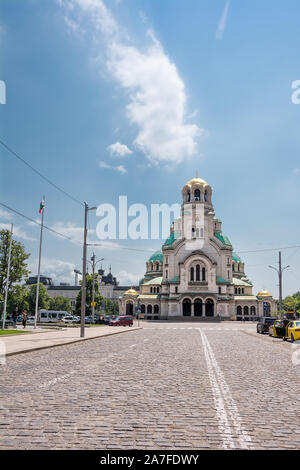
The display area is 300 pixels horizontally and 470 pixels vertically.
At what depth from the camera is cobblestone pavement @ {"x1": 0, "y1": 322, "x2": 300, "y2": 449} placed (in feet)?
16.0

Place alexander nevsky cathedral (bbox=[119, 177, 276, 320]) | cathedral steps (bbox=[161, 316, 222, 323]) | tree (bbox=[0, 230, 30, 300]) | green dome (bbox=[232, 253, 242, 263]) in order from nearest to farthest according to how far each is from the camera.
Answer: tree (bbox=[0, 230, 30, 300]) → cathedral steps (bbox=[161, 316, 222, 323]) → alexander nevsky cathedral (bbox=[119, 177, 276, 320]) → green dome (bbox=[232, 253, 242, 263])

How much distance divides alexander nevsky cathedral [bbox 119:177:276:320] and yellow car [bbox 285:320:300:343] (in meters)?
50.4

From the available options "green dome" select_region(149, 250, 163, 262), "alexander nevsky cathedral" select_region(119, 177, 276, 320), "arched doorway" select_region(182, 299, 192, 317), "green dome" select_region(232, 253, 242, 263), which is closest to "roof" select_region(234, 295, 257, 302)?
"alexander nevsky cathedral" select_region(119, 177, 276, 320)

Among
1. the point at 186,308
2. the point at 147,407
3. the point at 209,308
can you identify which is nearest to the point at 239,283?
the point at 209,308

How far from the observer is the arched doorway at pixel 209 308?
7950 centimetres

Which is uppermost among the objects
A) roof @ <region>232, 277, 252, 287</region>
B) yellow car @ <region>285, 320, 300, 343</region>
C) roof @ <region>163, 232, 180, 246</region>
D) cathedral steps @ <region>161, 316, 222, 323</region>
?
roof @ <region>163, 232, 180, 246</region>

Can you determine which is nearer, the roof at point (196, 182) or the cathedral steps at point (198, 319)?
the cathedral steps at point (198, 319)

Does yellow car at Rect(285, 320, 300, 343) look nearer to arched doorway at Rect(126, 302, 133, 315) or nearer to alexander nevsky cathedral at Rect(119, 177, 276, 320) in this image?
alexander nevsky cathedral at Rect(119, 177, 276, 320)

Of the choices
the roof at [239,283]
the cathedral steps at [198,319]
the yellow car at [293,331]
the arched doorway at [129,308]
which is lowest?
the cathedral steps at [198,319]

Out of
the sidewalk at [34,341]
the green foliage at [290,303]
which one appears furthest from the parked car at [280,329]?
the green foliage at [290,303]

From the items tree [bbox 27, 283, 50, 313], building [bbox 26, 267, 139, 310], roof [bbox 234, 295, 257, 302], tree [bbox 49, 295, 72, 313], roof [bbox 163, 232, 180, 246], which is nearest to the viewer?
roof [bbox 234, 295, 257, 302]

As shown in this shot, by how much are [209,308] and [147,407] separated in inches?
2964

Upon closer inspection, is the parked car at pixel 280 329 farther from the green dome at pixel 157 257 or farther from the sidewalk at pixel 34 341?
the green dome at pixel 157 257
